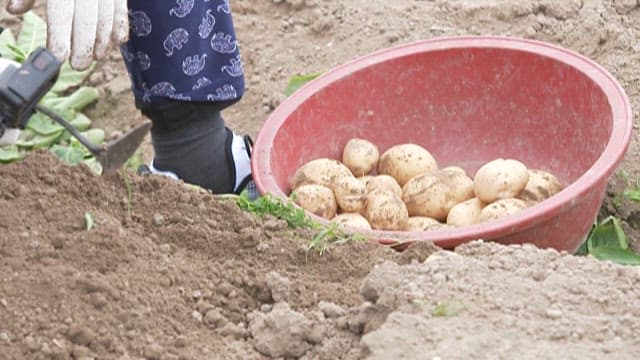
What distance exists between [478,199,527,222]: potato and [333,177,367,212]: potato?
0.23 m

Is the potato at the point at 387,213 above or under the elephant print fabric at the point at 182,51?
under

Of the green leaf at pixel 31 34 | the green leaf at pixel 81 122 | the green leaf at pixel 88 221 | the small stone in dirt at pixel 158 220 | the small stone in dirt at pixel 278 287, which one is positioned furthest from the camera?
the green leaf at pixel 31 34

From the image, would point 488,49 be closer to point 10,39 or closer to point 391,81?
point 391,81

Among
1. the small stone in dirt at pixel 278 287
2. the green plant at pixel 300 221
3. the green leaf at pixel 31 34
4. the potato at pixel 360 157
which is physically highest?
the small stone in dirt at pixel 278 287

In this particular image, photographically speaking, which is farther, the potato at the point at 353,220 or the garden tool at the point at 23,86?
the potato at the point at 353,220

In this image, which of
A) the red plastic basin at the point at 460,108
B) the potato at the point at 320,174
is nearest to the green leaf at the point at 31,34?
the red plastic basin at the point at 460,108

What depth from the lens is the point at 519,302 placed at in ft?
5.28

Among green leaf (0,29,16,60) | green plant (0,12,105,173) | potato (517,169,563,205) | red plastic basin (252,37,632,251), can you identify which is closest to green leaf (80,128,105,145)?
green plant (0,12,105,173)

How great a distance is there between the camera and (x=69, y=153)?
2.79 meters

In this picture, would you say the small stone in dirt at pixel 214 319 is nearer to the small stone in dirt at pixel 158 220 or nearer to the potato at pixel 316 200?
the small stone in dirt at pixel 158 220

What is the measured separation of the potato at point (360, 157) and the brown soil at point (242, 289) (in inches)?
23.1

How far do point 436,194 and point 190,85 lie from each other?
538mm

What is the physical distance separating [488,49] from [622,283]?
1.04m

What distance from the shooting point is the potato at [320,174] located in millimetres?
2463
